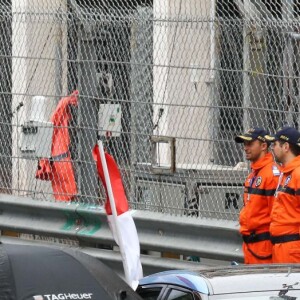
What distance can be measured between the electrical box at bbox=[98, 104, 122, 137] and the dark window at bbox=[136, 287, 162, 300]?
12.2ft

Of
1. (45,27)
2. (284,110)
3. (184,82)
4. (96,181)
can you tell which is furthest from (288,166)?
(45,27)

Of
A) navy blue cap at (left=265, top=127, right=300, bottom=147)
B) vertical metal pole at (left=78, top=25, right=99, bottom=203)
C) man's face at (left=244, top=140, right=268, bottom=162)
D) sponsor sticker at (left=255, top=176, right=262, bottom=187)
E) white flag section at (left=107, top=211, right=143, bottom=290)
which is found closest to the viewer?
navy blue cap at (left=265, top=127, right=300, bottom=147)

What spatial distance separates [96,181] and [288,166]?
2554 mm

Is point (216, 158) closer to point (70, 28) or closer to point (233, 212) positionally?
point (233, 212)

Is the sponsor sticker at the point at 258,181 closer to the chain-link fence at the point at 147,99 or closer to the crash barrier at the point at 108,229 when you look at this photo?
the crash barrier at the point at 108,229

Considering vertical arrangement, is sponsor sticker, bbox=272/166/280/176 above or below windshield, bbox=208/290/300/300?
above

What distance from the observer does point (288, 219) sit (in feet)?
30.8

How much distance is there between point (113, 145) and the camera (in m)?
11.3

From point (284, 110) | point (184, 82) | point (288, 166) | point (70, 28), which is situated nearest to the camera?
point (288, 166)

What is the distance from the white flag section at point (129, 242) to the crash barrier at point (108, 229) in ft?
1.69

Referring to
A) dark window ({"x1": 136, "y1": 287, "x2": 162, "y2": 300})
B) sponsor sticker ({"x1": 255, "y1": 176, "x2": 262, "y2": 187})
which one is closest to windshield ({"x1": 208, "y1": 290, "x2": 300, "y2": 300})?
dark window ({"x1": 136, "y1": 287, "x2": 162, "y2": 300})

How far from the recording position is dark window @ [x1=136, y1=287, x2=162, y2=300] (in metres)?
7.35

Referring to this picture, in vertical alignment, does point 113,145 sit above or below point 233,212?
above

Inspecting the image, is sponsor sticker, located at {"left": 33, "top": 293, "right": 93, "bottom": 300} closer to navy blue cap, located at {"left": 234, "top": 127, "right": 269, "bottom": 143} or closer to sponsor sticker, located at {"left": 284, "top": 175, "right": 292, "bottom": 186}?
sponsor sticker, located at {"left": 284, "top": 175, "right": 292, "bottom": 186}
